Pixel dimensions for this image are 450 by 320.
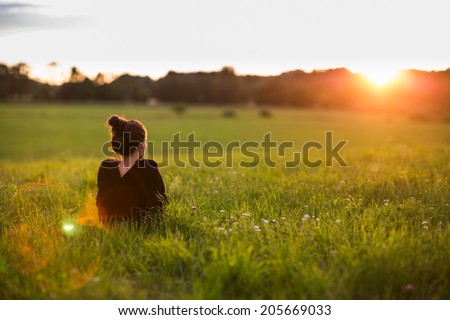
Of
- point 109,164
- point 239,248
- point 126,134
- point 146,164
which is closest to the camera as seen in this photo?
point 239,248

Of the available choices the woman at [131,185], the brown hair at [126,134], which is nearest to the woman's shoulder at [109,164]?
the woman at [131,185]

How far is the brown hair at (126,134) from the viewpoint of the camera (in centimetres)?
418

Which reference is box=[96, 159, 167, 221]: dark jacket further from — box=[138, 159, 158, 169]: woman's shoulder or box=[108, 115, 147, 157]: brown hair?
box=[108, 115, 147, 157]: brown hair

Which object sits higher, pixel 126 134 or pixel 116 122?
pixel 116 122

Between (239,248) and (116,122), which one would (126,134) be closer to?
(116,122)

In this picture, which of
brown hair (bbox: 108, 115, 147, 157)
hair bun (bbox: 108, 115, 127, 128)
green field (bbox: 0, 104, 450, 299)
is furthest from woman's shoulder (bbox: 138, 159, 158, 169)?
green field (bbox: 0, 104, 450, 299)

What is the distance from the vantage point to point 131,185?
4355 millimetres

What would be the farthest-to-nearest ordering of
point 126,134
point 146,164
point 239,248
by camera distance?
1. point 146,164
2. point 126,134
3. point 239,248

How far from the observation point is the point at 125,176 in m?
4.34

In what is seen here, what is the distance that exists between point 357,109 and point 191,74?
52066 millimetres

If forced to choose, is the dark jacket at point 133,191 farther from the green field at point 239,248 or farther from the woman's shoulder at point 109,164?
the green field at point 239,248

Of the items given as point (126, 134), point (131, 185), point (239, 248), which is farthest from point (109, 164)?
point (239, 248)

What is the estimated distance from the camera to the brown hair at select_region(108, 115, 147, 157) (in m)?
4.18

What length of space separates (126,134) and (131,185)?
2.08 feet
